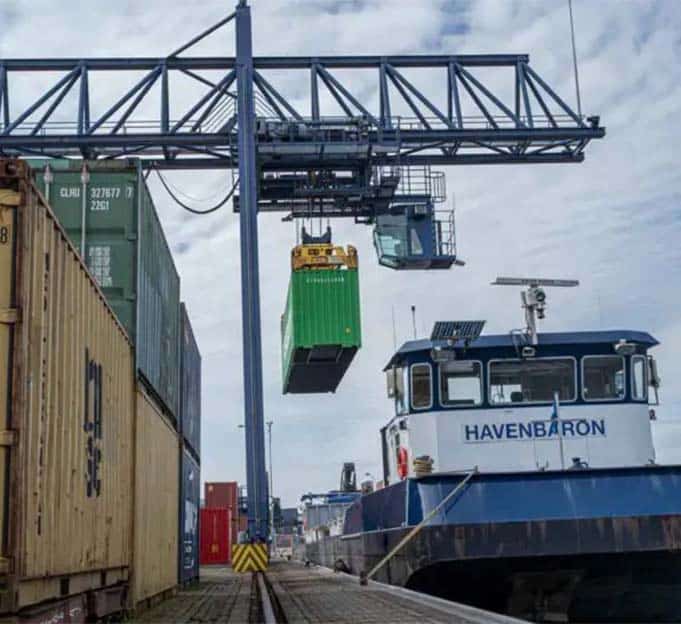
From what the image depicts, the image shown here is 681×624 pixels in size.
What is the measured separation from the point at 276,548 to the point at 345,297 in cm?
3891

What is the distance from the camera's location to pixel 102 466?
8844mm

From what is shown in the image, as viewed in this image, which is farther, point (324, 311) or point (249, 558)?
point (324, 311)

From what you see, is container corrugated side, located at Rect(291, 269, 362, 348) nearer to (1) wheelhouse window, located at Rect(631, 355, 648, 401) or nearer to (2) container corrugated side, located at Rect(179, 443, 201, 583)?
(2) container corrugated side, located at Rect(179, 443, 201, 583)

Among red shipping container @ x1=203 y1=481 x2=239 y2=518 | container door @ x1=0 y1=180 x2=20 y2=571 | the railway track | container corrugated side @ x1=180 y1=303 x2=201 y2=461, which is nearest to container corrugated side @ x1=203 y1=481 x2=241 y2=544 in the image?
red shipping container @ x1=203 y1=481 x2=239 y2=518

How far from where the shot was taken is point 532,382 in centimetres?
1330

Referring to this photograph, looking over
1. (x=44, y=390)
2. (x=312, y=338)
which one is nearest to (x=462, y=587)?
(x=44, y=390)

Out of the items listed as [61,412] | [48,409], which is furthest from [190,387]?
[48,409]

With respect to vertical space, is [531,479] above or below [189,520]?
above

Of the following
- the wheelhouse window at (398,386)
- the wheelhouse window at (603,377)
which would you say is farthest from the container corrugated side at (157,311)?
the wheelhouse window at (603,377)

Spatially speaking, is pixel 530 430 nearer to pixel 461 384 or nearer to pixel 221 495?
pixel 461 384

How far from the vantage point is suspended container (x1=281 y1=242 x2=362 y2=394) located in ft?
69.6

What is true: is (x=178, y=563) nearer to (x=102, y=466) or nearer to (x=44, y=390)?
(x=102, y=466)

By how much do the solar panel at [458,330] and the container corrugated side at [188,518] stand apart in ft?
21.3

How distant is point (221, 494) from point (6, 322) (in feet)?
136
